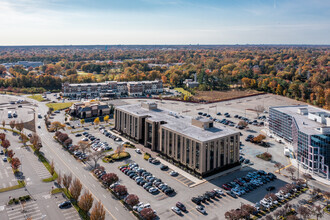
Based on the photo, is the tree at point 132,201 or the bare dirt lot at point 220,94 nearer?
the tree at point 132,201

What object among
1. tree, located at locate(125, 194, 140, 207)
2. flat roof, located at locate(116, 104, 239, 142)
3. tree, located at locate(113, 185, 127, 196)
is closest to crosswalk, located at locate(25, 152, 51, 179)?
tree, located at locate(113, 185, 127, 196)

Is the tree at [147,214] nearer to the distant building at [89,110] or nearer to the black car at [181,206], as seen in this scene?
the black car at [181,206]

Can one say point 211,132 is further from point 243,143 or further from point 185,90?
point 185,90

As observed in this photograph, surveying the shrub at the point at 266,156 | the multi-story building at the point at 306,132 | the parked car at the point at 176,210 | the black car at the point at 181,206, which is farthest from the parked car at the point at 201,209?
the multi-story building at the point at 306,132

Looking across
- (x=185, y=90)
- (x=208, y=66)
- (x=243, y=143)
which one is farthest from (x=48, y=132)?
(x=208, y=66)

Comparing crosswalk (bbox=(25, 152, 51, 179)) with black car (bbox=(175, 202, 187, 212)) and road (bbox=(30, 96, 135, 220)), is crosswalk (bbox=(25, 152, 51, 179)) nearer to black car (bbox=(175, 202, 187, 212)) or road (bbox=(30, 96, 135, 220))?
road (bbox=(30, 96, 135, 220))

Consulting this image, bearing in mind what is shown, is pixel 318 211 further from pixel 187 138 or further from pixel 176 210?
pixel 187 138
